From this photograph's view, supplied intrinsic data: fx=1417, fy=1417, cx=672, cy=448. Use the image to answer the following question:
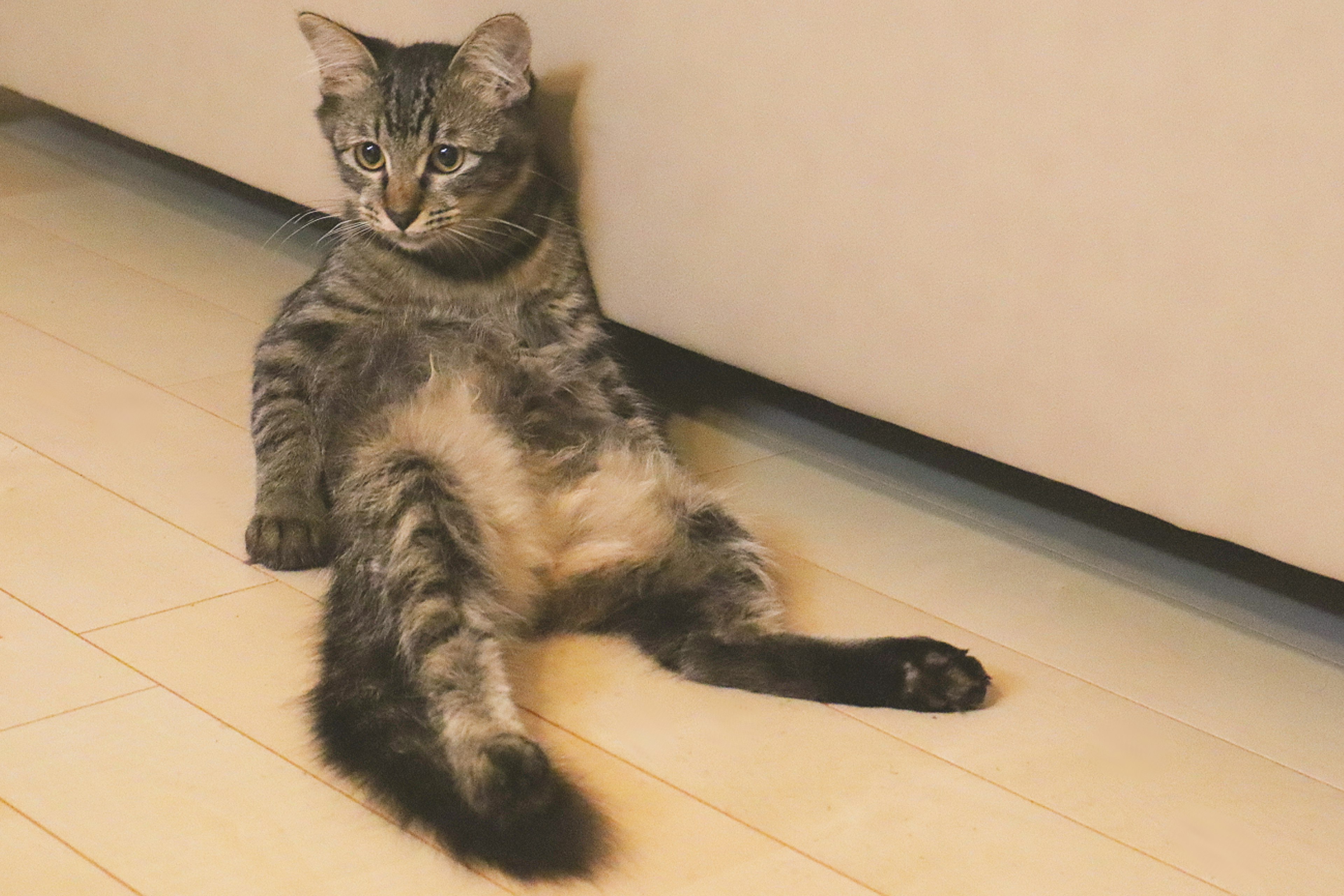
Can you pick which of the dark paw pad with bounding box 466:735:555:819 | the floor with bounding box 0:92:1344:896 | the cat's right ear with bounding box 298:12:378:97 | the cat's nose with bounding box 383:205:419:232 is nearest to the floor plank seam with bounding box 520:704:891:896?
the floor with bounding box 0:92:1344:896

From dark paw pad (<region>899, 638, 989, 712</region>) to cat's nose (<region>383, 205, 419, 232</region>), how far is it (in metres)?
0.79

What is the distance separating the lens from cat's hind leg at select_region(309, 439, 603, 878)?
1114 millimetres

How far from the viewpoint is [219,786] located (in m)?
1.18

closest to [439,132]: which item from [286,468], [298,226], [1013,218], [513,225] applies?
[513,225]

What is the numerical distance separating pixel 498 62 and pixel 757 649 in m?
0.79

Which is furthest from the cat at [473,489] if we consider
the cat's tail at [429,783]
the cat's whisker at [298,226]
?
the cat's whisker at [298,226]

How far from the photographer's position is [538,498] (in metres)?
1.53

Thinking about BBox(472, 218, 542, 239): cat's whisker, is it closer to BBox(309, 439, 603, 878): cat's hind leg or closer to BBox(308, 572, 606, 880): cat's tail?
BBox(309, 439, 603, 878): cat's hind leg

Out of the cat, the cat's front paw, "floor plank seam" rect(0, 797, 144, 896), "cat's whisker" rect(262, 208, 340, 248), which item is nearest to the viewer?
"floor plank seam" rect(0, 797, 144, 896)

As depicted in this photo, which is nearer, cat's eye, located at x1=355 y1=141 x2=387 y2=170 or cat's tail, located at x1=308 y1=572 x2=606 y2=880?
cat's tail, located at x1=308 y1=572 x2=606 y2=880

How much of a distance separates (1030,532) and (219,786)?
1.03 metres

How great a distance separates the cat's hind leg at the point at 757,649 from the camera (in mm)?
1354

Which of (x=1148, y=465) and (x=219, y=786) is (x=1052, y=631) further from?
(x=219, y=786)

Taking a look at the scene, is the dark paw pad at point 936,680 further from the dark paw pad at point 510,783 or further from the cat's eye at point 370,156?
the cat's eye at point 370,156
